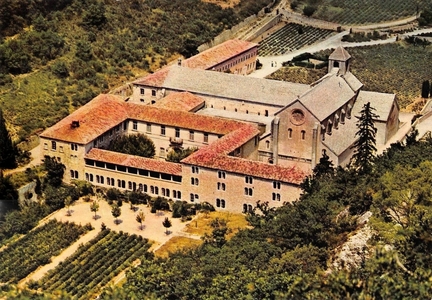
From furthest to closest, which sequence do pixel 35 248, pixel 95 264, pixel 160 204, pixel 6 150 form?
1. pixel 6 150
2. pixel 160 204
3. pixel 35 248
4. pixel 95 264

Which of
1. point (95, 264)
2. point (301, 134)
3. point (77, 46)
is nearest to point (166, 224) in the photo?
point (95, 264)

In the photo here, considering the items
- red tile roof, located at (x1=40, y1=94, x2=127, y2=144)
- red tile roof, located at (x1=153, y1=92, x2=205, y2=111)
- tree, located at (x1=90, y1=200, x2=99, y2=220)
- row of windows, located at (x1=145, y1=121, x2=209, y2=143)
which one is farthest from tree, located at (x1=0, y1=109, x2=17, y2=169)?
red tile roof, located at (x1=153, y1=92, x2=205, y2=111)

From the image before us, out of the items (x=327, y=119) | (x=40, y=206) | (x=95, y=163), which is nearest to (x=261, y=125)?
(x=327, y=119)

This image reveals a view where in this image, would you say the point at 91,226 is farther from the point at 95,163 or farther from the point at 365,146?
the point at 365,146

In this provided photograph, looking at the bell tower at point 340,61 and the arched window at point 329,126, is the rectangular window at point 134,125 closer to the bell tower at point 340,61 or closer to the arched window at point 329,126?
the arched window at point 329,126

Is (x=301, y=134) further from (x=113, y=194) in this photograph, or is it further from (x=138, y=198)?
(x=113, y=194)

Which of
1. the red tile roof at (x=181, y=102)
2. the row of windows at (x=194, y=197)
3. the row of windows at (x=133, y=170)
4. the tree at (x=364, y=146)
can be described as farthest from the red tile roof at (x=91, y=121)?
the tree at (x=364, y=146)
